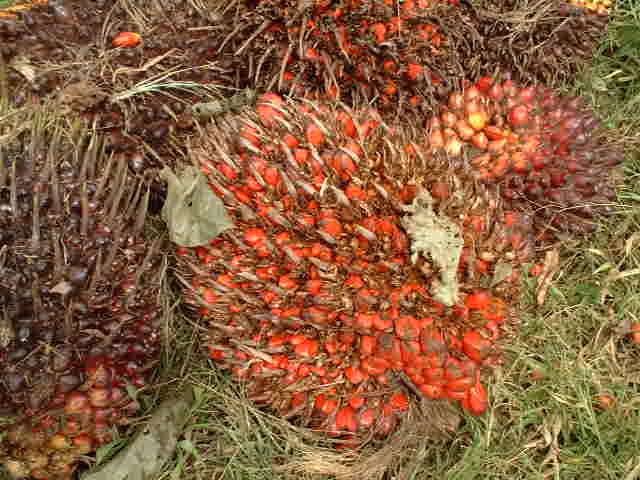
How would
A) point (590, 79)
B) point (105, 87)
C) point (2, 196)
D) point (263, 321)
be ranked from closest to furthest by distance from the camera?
point (2, 196), point (263, 321), point (105, 87), point (590, 79)

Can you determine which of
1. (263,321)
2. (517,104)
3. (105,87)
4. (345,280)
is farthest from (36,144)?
(517,104)

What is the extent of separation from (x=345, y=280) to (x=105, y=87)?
1.62 metres

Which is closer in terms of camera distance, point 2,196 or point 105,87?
point 2,196

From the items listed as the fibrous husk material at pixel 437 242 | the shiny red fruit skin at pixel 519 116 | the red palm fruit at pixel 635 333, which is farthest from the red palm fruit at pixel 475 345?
the red palm fruit at pixel 635 333

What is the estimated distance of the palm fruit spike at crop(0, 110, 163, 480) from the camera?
224 centimetres

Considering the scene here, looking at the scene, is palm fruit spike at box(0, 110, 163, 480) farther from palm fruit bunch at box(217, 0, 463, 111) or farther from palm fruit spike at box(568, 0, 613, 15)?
palm fruit spike at box(568, 0, 613, 15)

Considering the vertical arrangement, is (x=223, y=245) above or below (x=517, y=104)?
below

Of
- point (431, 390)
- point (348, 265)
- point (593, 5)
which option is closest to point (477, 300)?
point (431, 390)

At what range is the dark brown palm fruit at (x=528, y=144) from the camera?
9.89 ft

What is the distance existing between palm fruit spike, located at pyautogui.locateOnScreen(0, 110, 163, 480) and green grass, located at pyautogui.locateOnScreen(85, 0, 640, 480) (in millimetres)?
513

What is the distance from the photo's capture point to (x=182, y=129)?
3084 mm

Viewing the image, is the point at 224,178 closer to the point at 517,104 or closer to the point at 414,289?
the point at 414,289

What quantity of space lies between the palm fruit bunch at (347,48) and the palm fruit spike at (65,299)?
36.1 inches

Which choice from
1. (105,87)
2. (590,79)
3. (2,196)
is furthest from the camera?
(590,79)
